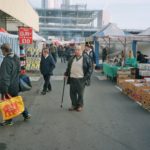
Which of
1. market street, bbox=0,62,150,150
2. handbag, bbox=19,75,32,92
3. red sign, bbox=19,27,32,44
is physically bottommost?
market street, bbox=0,62,150,150

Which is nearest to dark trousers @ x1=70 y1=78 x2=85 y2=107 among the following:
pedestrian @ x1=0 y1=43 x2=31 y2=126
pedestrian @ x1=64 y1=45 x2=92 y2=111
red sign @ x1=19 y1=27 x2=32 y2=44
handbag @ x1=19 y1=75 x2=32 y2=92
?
pedestrian @ x1=64 y1=45 x2=92 y2=111

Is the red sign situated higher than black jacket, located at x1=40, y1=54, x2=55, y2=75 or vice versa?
the red sign

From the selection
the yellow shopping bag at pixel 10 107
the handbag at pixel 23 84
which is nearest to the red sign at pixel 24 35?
the handbag at pixel 23 84

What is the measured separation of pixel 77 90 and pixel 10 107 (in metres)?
2.39

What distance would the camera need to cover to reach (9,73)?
287 inches

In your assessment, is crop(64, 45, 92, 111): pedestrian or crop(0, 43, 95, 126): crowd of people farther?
crop(64, 45, 92, 111): pedestrian

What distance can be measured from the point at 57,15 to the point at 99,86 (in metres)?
125

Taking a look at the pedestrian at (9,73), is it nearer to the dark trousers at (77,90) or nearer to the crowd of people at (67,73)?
the crowd of people at (67,73)

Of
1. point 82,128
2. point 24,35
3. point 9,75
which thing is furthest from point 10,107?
point 24,35

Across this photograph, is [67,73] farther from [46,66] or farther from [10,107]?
[46,66]

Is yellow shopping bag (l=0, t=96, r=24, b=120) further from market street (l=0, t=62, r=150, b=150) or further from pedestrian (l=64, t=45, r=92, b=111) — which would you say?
pedestrian (l=64, t=45, r=92, b=111)

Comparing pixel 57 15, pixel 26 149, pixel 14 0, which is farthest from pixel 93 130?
pixel 57 15

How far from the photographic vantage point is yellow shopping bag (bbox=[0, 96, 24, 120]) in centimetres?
735

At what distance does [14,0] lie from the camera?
27656mm
